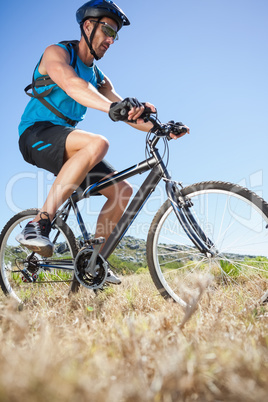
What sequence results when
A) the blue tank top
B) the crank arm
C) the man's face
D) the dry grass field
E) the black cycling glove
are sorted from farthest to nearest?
1. the man's face
2. the blue tank top
3. the crank arm
4. the black cycling glove
5. the dry grass field

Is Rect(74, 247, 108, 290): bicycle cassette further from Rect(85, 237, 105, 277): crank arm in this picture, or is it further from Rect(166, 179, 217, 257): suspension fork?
Rect(166, 179, 217, 257): suspension fork

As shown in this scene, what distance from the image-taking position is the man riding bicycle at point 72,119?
9.20 feet

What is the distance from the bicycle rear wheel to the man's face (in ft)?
5.86

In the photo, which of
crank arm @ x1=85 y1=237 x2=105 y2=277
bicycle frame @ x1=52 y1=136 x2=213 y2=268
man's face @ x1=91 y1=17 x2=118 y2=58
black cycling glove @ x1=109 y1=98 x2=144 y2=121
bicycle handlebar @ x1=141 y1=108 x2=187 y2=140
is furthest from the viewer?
man's face @ x1=91 y1=17 x2=118 y2=58

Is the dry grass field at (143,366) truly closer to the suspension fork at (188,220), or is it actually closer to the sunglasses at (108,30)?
the suspension fork at (188,220)

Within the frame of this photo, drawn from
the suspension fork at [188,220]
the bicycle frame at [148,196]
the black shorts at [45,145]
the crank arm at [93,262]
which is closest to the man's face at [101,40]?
the black shorts at [45,145]

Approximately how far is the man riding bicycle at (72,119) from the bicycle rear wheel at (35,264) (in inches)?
15.8

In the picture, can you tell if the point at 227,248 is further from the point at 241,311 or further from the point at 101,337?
the point at 101,337

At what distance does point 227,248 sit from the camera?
2.68 m

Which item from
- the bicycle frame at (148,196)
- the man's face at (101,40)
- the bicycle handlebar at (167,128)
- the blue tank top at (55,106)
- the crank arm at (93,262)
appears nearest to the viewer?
the bicycle frame at (148,196)

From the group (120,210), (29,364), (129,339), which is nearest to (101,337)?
(129,339)

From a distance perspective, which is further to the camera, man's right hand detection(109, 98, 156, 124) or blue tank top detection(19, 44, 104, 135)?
blue tank top detection(19, 44, 104, 135)

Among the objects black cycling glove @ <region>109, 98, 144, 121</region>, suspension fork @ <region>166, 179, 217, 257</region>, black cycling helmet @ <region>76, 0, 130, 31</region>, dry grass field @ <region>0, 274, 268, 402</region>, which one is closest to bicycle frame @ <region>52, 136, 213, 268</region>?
suspension fork @ <region>166, 179, 217, 257</region>

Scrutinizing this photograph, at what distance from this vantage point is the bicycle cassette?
305cm
